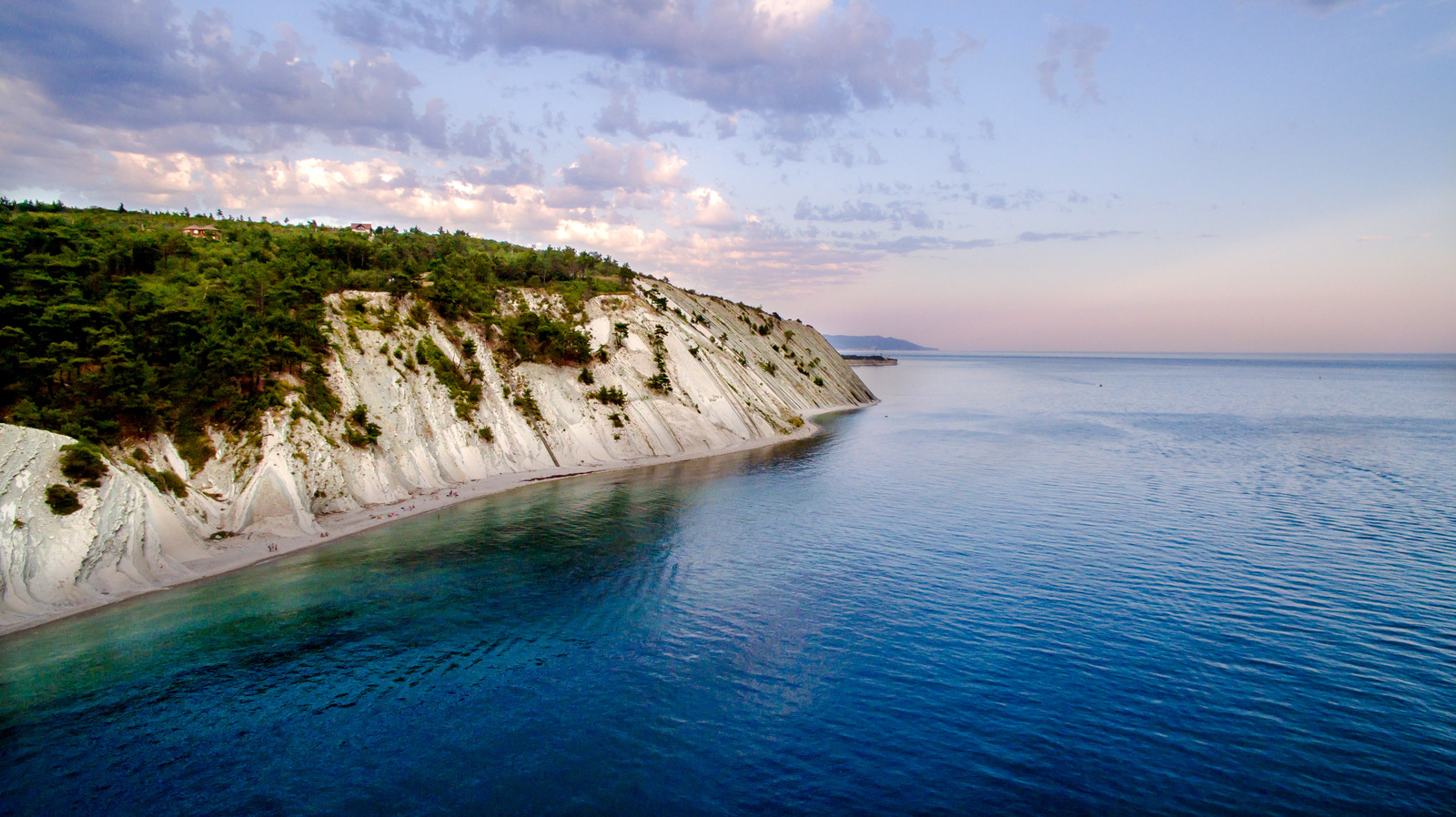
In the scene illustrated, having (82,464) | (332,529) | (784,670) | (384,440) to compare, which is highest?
(82,464)

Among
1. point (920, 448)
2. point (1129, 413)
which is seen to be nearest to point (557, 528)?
point (920, 448)

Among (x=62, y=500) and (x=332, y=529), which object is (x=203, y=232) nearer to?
(x=332, y=529)

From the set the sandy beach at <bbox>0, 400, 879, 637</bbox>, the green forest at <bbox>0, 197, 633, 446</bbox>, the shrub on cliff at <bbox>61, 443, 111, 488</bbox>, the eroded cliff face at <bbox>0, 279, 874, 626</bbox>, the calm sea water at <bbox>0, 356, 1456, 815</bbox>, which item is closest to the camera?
the calm sea water at <bbox>0, 356, 1456, 815</bbox>

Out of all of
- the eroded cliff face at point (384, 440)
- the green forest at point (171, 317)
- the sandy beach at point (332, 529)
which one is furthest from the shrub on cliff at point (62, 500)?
the green forest at point (171, 317)

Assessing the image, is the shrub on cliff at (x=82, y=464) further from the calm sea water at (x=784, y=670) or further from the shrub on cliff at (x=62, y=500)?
the calm sea water at (x=784, y=670)

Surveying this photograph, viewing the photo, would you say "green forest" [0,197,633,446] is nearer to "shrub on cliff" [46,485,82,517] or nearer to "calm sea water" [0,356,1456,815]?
"shrub on cliff" [46,485,82,517]

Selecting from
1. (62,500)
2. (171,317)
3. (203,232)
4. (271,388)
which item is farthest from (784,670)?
(203,232)

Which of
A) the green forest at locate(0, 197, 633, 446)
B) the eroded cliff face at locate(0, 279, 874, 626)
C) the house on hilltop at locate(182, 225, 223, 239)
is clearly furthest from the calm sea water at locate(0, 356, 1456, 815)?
the house on hilltop at locate(182, 225, 223, 239)

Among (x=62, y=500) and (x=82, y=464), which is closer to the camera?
(x=62, y=500)
